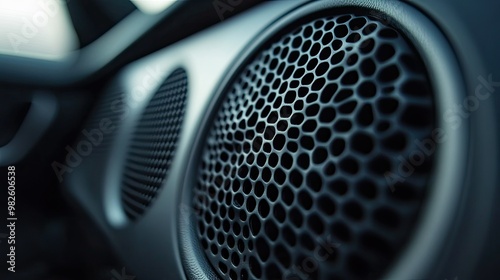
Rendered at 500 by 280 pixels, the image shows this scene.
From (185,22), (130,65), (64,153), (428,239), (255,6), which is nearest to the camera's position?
(428,239)

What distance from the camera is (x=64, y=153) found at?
1.19 metres

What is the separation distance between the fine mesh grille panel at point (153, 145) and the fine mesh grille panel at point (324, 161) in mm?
190

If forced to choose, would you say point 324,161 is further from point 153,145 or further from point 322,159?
point 153,145

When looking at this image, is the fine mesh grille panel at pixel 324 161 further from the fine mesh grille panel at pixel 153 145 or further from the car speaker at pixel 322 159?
the fine mesh grille panel at pixel 153 145

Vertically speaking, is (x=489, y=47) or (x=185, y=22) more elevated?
(x=185, y=22)

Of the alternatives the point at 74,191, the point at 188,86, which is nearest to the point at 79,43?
the point at 74,191

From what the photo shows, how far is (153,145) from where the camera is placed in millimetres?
770

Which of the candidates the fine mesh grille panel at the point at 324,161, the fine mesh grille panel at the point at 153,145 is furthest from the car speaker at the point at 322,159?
the fine mesh grille panel at the point at 153,145

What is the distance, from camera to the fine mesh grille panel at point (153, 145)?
0.70 m

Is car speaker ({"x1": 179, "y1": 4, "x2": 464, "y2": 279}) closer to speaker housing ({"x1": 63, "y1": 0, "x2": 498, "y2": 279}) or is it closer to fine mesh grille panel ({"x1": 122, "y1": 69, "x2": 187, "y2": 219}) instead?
speaker housing ({"x1": 63, "y1": 0, "x2": 498, "y2": 279})

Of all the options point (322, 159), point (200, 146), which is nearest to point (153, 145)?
point (200, 146)

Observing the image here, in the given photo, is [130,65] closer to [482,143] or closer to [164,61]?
[164,61]

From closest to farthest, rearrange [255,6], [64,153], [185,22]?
[255,6], [185,22], [64,153]

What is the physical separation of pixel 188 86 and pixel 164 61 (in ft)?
0.57
